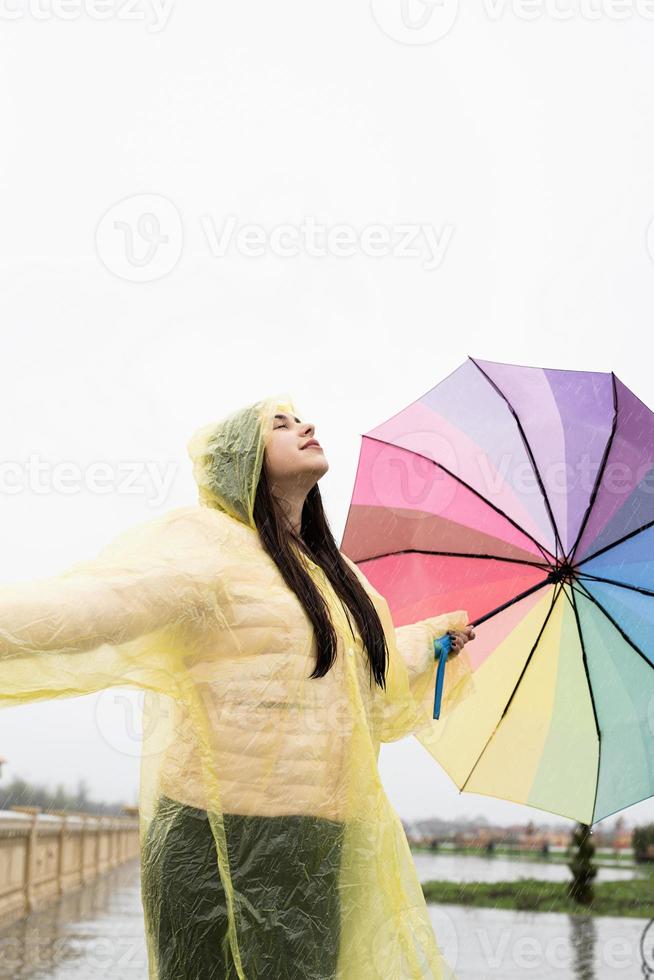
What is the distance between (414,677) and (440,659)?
0.35 ft

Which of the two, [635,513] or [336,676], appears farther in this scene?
[635,513]

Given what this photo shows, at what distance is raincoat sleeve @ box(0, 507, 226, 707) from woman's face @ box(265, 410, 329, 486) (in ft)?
0.83

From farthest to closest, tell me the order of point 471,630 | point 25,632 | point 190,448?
point 471,630
point 190,448
point 25,632

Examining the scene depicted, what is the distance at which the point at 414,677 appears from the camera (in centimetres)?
254

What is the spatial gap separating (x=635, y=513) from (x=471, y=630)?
609mm

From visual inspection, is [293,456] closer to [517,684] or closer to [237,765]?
[237,765]

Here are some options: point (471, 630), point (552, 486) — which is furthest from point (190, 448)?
point (552, 486)

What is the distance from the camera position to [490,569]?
2.99m

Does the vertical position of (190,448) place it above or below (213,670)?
above

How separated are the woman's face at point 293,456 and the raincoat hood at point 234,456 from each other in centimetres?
3

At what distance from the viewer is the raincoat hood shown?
2299mm

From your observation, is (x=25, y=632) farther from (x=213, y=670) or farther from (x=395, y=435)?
(x=395, y=435)

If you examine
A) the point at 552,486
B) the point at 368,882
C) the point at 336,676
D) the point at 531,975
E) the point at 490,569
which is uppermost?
the point at 552,486

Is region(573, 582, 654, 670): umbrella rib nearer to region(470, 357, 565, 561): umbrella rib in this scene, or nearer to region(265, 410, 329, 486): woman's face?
region(470, 357, 565, 561): umbrella rib
